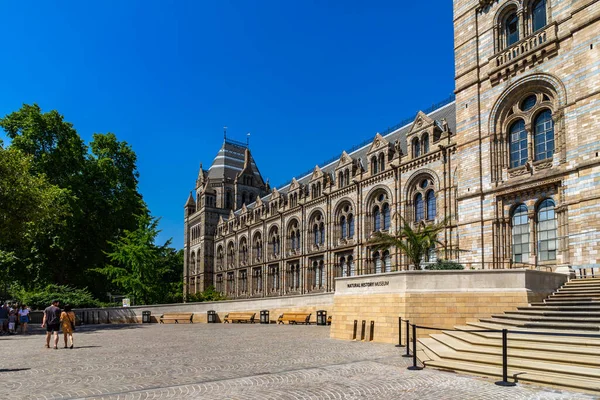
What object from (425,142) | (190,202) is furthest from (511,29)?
(190,202)

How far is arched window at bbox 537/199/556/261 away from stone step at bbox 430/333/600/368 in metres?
10.2

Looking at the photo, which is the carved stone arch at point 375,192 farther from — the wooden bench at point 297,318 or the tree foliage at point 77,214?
the tree foliage at point 77,214

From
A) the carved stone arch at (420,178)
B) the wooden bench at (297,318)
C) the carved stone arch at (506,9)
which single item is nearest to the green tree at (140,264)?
the wooden bench at (297,318)

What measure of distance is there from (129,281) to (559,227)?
3069 cm

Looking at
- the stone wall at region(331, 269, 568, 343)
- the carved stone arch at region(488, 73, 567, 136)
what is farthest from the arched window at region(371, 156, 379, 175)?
the stone wall at region(331, 269, 568, 343)

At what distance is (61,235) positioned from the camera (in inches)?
1382

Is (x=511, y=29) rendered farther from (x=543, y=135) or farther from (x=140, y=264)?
(x=140, y=264)

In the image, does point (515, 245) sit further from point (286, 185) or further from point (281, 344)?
point (286, 185)

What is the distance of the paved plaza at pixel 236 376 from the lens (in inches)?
342

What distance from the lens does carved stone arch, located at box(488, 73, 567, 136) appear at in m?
20.7

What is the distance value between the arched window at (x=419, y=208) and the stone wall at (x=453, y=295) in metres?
17.9

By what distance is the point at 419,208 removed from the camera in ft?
117

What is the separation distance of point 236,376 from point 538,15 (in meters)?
20.6

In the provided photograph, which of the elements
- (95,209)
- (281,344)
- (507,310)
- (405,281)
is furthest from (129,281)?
(507,310)
